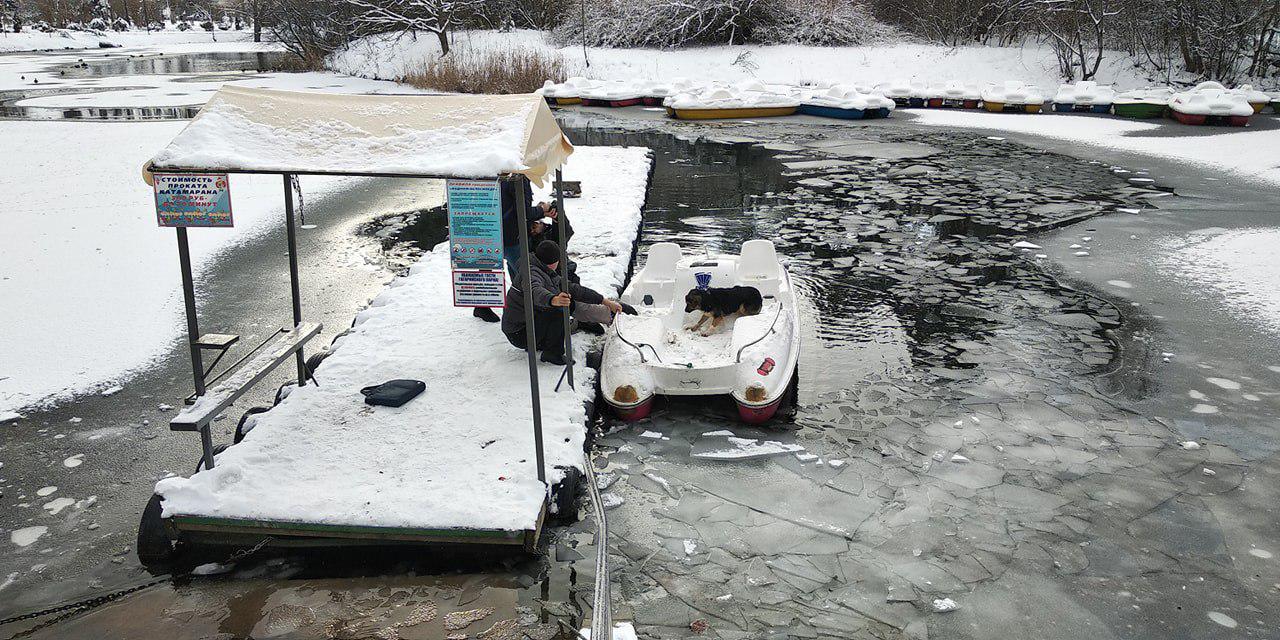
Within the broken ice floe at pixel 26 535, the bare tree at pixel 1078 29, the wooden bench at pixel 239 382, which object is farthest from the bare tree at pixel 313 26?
the broken ice floe at pixel 26 535

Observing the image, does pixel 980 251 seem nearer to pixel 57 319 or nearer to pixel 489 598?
pixel 489 598

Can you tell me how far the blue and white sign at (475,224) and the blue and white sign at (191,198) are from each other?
1.51 meters

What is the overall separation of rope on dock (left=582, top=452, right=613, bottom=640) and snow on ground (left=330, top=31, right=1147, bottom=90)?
30.0 m

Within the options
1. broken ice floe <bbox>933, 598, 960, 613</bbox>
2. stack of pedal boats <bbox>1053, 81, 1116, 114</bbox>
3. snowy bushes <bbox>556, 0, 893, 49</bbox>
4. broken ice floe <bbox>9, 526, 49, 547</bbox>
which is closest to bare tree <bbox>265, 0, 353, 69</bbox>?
snowy bushes <bbox>556, 0, 893, 49</bbox>

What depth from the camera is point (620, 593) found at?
5238mm

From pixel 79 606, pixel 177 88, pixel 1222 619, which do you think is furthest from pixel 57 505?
pixel 177 88

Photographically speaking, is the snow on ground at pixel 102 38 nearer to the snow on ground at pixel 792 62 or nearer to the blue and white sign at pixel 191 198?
the snow on ground at pixel 792 62

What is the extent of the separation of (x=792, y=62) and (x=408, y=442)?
108 ft

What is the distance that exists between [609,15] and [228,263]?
32.3m

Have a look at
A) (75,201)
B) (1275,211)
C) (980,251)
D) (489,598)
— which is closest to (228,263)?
(75,201)

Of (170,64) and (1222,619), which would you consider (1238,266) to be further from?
(170,64)

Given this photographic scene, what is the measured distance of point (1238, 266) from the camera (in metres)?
11.3

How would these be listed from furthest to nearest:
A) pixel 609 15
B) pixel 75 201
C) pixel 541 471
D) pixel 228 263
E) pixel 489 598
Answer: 1. pixel 609 15
2. pixel 75 201
3. pixel 228 263
4. pixel 541 471
5. pixel 489 598

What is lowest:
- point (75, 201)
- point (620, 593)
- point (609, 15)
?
point (620, 593)
